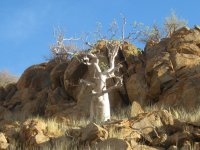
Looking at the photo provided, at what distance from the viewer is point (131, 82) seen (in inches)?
778

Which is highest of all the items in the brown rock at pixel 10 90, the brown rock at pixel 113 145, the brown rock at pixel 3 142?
the brown rock at pixel 10 90

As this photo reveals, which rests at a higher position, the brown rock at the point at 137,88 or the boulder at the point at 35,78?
the boulder at the point at 35,78

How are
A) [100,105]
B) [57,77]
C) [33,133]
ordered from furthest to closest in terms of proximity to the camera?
[57,77] < [100,105] < [33,133]

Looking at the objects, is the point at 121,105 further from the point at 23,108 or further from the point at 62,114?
the point at 23,108

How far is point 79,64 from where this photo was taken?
22406mm

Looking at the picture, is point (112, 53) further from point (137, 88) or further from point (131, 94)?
point (131, 94)

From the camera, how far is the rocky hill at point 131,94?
11680mm

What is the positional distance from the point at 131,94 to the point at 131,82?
52 centimetres

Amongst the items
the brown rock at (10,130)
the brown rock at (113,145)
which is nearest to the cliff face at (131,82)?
the brown rock at (10,130)

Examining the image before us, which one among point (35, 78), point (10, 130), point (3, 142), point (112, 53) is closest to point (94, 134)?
point (3, 142)

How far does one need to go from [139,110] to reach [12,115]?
27.3ft

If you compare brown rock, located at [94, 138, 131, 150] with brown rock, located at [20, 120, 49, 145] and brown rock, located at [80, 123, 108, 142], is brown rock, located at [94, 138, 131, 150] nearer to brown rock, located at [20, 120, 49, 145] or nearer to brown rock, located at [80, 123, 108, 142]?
brown rock, located at [80, 123, 108, 142]

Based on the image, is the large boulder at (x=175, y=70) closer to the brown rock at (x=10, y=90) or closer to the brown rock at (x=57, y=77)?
the brown rock at (x=57, y=77)

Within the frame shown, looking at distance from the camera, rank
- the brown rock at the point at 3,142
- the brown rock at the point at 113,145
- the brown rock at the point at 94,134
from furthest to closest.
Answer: the brown rock at the point at 3,142 → the brown rock at the point at 94,134 → the brown rock at the point at 113,145
